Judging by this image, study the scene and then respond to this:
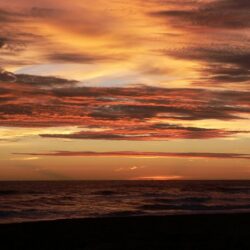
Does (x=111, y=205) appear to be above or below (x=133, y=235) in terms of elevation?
below

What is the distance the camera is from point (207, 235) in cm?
1991

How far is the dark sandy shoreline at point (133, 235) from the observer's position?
55.1ft

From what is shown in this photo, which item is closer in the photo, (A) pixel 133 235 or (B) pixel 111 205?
(A) pixel 133 235

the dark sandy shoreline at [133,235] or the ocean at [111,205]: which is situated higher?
the dark sandy shoreline at [133,235]

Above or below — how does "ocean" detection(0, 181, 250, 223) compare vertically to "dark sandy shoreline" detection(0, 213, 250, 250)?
below

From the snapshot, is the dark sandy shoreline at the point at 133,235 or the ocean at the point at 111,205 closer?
the dark sandy shoreline at the point at 133,235

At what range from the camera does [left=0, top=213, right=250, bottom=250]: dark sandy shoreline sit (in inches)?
661

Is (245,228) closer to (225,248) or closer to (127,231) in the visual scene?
(127,231)

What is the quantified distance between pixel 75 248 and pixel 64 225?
27.7ft

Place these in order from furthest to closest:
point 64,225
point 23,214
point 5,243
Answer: point 23,214 → point 64,225 → point 5,243

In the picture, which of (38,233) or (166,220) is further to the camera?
(166,220)

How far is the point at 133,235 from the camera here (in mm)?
20172

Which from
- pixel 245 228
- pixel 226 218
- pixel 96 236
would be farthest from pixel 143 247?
pixel 226 218

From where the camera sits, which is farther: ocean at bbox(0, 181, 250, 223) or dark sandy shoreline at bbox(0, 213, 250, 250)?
ocean at bbox(0, 181, 250, 223)
